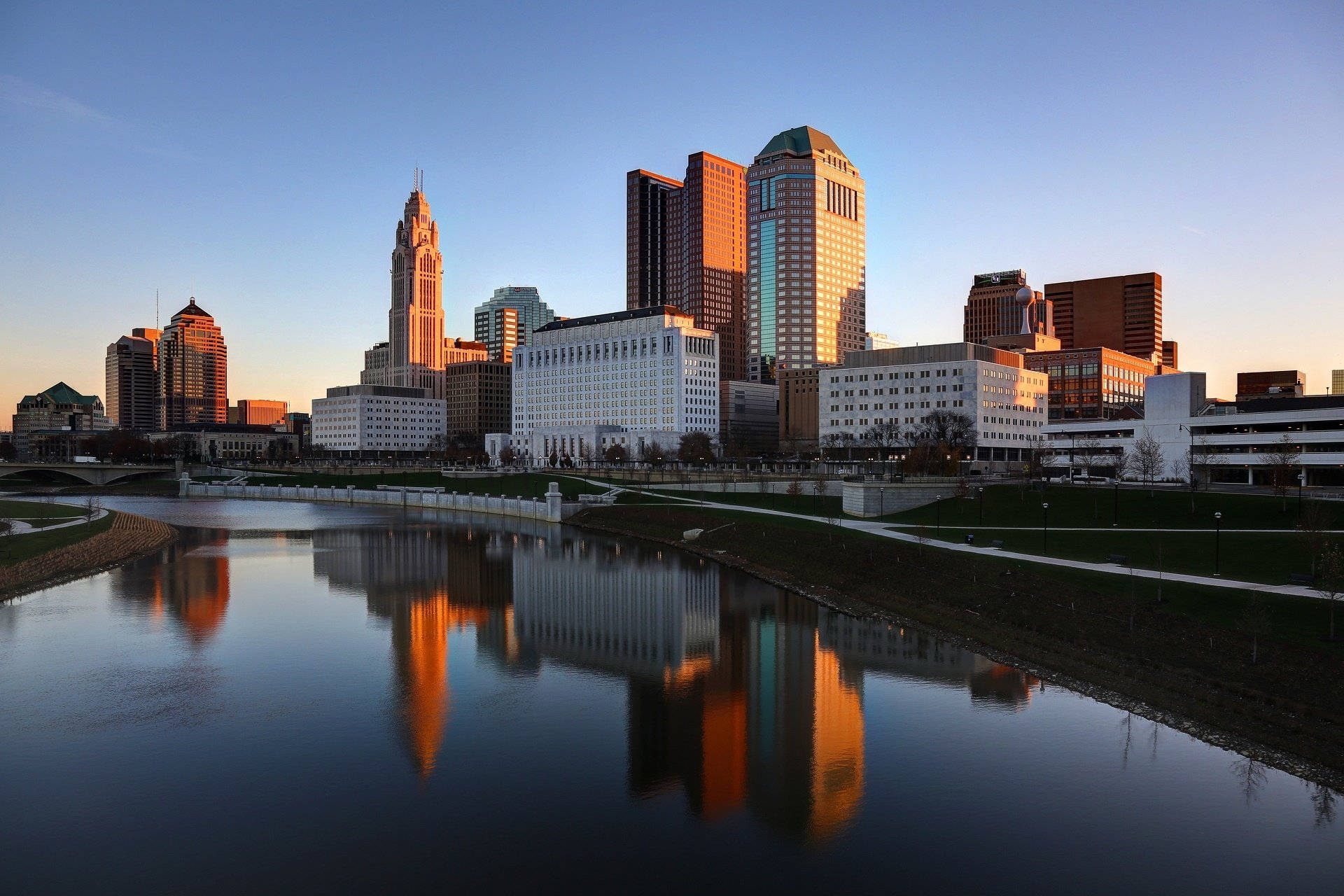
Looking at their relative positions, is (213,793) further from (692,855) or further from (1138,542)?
(1138,542)

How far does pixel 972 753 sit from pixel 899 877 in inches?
288

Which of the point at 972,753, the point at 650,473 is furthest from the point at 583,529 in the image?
the point at 972,753

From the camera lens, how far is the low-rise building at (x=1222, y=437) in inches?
3265

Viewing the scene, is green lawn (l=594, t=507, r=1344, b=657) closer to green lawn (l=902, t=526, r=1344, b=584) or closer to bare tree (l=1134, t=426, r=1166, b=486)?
green lawn (l=902, t=526, r=1344, b=584)

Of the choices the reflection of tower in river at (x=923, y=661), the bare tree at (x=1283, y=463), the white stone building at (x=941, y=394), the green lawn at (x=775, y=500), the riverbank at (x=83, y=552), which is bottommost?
the reflection of tower in river at (x=923, y=661)

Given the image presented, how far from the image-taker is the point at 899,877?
16.9 m

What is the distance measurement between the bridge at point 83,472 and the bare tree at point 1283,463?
557 feet

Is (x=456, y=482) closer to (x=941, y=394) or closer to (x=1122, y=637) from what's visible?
(x=941, y=394)

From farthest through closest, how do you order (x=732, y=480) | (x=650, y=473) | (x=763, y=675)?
(x=650, y=473), (x=732, y=480), (x=763, y=675)

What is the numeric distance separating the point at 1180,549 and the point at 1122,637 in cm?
1572

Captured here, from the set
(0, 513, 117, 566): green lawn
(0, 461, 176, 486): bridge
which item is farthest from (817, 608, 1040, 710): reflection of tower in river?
(0, 461, 176, 486): bridge

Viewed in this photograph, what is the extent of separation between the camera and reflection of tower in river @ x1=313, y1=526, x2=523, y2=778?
2753 cm

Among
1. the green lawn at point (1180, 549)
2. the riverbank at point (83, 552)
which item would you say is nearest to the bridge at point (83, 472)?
the riverbank at point (83, 552)

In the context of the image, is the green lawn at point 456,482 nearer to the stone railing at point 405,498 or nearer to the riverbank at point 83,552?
the stone railing at point 405,498
